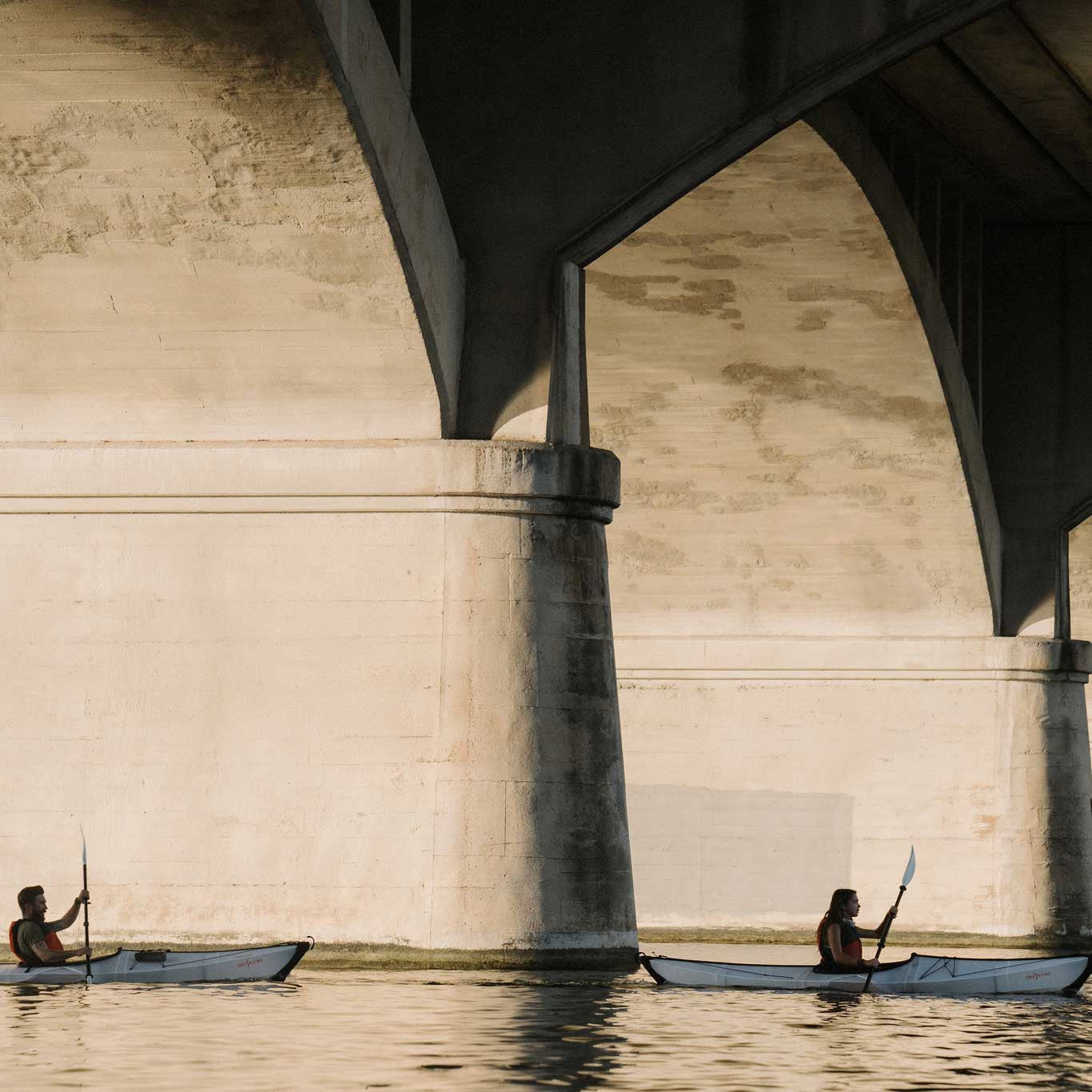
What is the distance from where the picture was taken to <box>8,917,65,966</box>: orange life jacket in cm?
1756

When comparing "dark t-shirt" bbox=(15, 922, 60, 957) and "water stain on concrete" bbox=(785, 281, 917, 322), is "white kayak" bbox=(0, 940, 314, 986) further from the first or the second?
"water stain on concrete" bbox=(785, 281, 917, 322)

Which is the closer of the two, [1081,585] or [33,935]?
[33,935]

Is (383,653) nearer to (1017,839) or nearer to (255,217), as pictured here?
(255,217)

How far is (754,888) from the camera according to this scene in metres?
31.0

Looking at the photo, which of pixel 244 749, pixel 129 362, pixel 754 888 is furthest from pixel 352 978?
pixel 754 888

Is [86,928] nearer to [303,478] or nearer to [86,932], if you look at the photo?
[86,932]

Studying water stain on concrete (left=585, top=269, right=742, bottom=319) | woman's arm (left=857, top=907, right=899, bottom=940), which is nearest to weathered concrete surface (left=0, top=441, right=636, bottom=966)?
woman's arm (left=857, top=907, right=899, bottom=940)

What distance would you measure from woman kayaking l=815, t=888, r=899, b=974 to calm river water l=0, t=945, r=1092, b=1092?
0.53 metres

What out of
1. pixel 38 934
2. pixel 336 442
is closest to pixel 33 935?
pixel 38 934

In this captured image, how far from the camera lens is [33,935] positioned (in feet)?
57.7

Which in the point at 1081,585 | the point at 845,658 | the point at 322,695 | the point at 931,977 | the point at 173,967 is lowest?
the point at 931,977

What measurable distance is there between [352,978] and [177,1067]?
15.4 feet

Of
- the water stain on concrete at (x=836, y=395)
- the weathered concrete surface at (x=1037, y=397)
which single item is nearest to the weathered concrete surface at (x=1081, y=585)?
the weathered concrete surface at (x=1037, y=397)

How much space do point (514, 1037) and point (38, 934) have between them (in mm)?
4778
